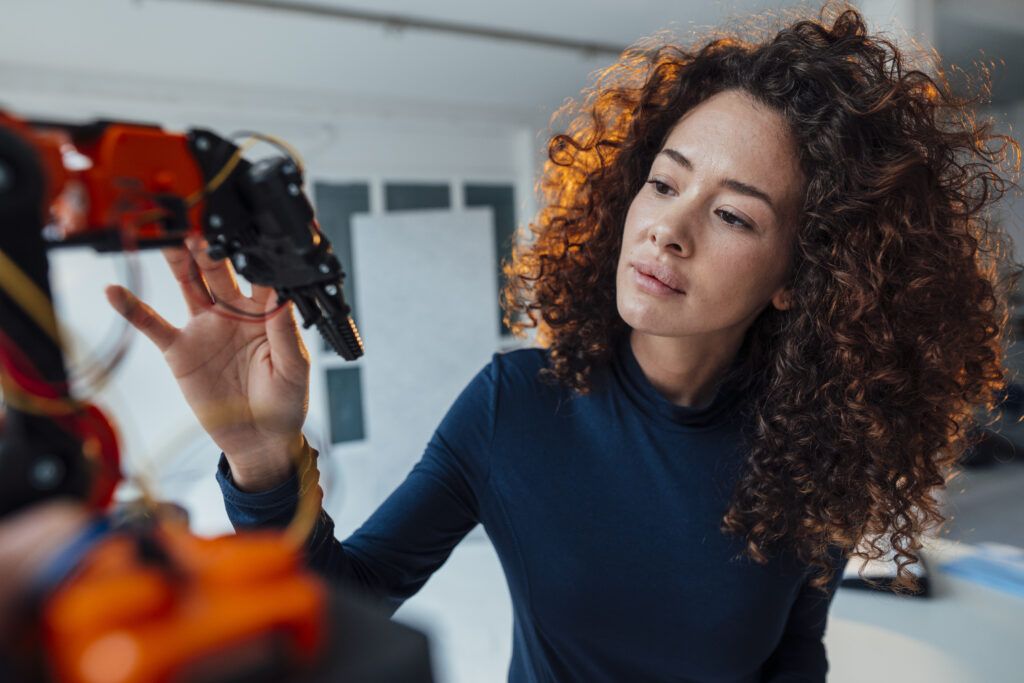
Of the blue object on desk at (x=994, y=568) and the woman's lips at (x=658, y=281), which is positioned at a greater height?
the woman's lips at (x=658, y=281)

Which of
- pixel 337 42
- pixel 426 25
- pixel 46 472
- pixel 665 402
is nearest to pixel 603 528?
pixel 665 402

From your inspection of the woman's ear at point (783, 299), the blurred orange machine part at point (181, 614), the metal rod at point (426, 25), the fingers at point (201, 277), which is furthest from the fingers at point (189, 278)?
the metal rod at point (426, 25)

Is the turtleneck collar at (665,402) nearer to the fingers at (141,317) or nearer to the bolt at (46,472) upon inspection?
the fingers at (141,317)

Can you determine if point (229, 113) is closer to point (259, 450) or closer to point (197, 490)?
point (197, 490)

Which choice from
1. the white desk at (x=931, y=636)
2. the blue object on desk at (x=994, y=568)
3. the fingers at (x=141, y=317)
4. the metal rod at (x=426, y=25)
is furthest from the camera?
the metal rod at (x=426, y=25)

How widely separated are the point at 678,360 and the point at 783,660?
0.55 meters

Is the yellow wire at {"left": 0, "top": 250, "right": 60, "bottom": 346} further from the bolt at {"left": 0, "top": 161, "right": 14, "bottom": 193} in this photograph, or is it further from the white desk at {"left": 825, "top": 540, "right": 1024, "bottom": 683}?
the white desk at {"left": 825, "top": 540, "right": 1024, "bottom": 683}

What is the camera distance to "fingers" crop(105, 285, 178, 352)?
573mm

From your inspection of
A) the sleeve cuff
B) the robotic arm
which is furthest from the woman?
the robotic arm

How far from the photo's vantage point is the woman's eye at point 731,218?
3.05 ft

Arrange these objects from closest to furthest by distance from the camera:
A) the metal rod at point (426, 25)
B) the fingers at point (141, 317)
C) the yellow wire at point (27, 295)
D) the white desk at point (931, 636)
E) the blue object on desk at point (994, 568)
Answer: the yellow wire at point (27, 295) → the fingers at point (141, 317) → the white desk at point (931, 636) → the blue object on desk at point (994, 568) → the metal rod at point (426, 25)

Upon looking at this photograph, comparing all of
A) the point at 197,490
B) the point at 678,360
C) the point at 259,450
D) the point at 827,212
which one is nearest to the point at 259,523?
the point at 259,450

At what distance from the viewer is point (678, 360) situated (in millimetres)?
1071

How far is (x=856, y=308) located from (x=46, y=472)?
1.02 m
